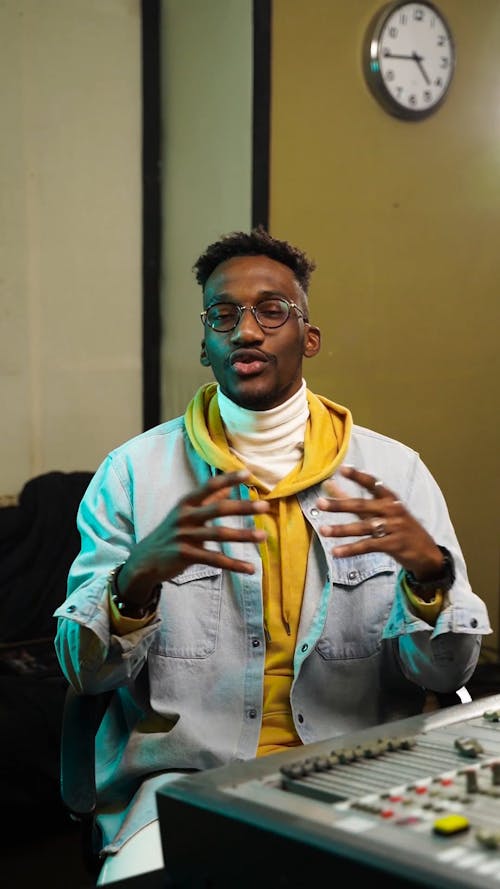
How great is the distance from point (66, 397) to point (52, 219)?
665mm

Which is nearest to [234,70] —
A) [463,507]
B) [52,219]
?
[52,219]

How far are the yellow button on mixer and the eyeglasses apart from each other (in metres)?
1.11

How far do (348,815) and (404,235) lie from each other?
3399 millimetres

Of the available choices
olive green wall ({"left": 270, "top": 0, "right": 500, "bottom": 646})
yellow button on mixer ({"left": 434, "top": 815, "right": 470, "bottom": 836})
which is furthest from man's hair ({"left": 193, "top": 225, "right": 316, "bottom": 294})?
olive green wall ({"left": 270, "top": 0, "right": 500, "bottom": 646})

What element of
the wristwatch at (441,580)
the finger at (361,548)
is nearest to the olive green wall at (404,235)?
the wristwatch at (441,580)

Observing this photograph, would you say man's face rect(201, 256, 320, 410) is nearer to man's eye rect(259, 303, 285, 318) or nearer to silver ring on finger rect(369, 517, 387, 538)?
man's eye rect(259, 303, 285, 318)

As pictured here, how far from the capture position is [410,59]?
4082mm

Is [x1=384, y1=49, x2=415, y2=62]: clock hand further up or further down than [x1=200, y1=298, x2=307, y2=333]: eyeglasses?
further up

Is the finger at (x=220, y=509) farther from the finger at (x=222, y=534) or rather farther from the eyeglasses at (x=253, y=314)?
the eyeglasses at (x=253, y=314)

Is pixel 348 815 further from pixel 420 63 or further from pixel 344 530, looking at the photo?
pixel 420 63

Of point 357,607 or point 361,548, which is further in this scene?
point 357,607

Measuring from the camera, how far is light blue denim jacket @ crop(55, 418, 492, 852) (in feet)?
5.50

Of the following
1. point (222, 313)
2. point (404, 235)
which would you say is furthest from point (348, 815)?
point (404, 235)

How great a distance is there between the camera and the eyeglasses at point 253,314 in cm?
192
